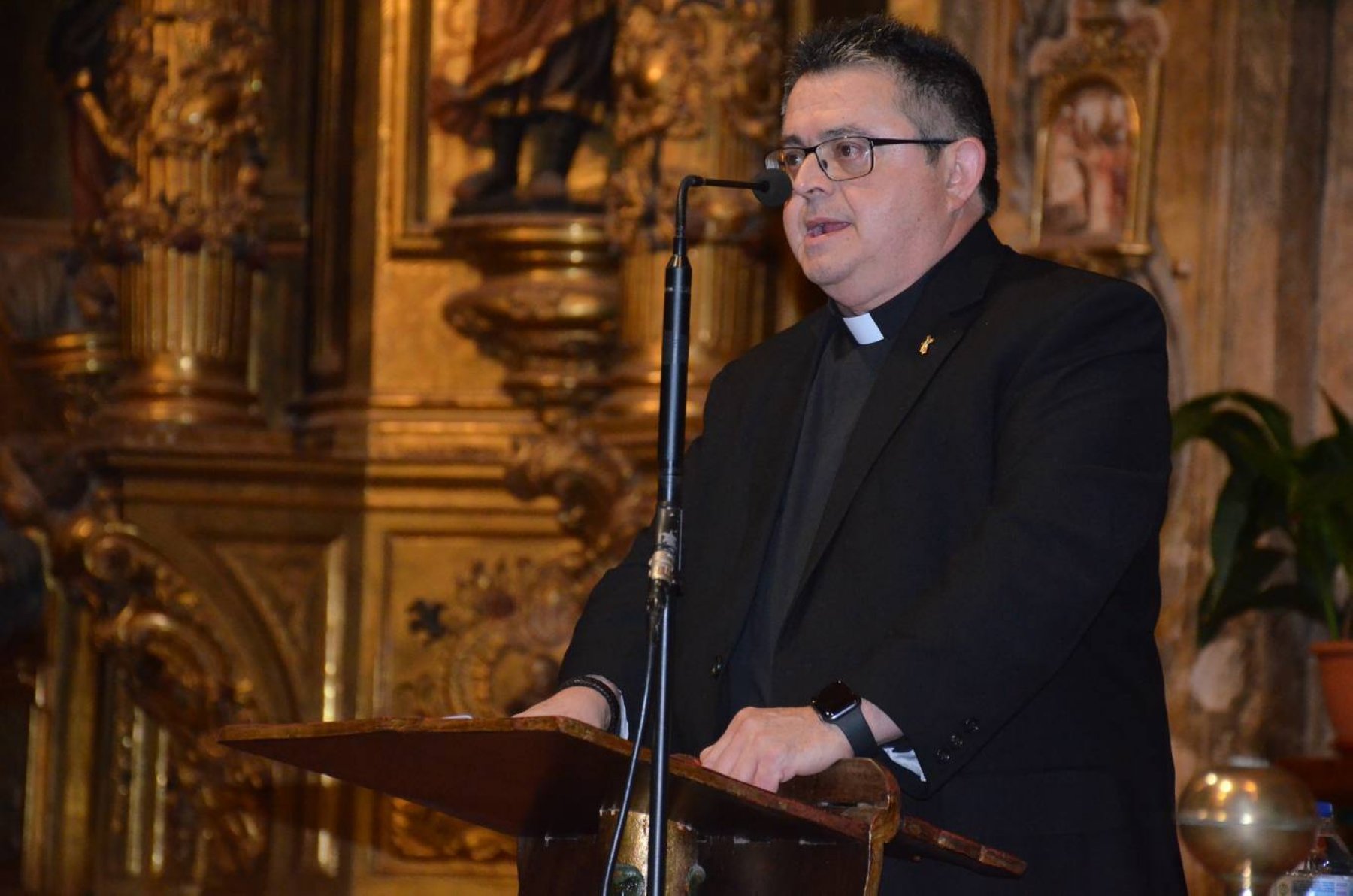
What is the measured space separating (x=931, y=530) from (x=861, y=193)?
49 cm

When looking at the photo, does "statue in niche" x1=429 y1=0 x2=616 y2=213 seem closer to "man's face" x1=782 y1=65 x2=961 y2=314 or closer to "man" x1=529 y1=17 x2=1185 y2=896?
"man" x1=529 y1=17 x2=1185 y2=896

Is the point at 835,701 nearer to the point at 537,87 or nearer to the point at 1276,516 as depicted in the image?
the point at 1276,516

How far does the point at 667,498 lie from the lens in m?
2.42

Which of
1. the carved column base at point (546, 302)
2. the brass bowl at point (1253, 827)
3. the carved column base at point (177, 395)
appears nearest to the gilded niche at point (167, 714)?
the carved column base at point (177, 395)

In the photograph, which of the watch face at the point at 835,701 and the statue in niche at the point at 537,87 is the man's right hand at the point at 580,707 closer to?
the watch face at the point at 835,701

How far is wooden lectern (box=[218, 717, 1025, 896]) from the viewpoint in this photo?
2.19 meters

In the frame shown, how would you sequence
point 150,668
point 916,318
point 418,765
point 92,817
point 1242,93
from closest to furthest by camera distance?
point 418,765, point 916,318, point 1242,93, point 150,668, point 92,817

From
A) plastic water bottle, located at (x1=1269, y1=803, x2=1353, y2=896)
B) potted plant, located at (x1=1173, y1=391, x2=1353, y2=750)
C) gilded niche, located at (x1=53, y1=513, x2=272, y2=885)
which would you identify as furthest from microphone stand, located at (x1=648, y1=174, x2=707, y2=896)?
gilded niche, located at (x1=53, y1=513, x2=272, y2=885)

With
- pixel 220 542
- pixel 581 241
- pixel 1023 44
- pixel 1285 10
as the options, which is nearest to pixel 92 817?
pixel 220 542

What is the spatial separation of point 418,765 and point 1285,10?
13.6 feet

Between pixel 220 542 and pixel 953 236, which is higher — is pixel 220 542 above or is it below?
below

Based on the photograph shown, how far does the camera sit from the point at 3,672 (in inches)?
281

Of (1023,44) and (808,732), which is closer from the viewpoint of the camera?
(808,732)

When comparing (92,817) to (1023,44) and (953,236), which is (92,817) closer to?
(1023,44)
